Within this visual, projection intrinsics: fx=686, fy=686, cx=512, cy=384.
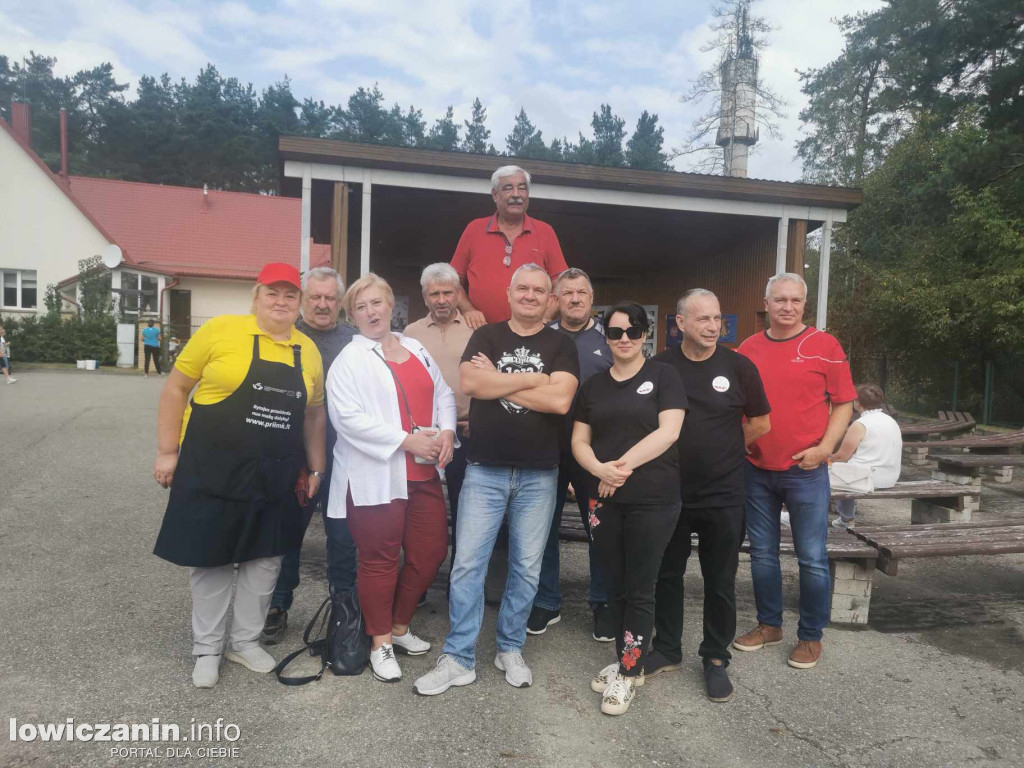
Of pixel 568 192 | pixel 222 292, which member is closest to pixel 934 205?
pixel 568 192

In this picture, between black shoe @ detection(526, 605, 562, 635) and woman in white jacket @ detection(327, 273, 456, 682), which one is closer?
woman in white jacket @ detection(327, 273, 456, 682)

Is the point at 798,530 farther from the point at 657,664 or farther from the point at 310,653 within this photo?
the point at 310,653

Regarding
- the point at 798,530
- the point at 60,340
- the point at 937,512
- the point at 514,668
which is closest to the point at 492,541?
the point at 514,668

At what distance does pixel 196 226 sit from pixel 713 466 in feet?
93.9

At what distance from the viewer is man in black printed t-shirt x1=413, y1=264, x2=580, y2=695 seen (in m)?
3.07

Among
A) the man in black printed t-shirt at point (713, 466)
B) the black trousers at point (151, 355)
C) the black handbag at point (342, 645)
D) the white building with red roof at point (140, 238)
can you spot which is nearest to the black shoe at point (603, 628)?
the man in black printed t-shirt at point (713, 466)

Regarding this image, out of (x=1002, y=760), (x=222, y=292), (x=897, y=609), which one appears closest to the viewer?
(x=1002, y=760)

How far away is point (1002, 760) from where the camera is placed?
262 cm

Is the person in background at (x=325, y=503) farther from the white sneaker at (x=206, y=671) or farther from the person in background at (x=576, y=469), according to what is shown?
the person in background at (x=576, y=469)

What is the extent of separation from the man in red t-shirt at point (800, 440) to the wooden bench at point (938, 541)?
2.36 feet

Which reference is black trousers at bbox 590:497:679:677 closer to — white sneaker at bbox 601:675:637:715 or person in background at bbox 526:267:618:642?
white sneaker at bbox 601:675:637:715

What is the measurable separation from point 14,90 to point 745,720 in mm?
66385

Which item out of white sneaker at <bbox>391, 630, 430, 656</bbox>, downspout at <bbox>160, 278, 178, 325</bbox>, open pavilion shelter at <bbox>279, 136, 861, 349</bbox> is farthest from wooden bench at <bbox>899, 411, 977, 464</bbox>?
downspout at <bbox>160, 278, 178, 325</bbox>

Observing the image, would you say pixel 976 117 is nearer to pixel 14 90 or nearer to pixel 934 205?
pixel 934 205
